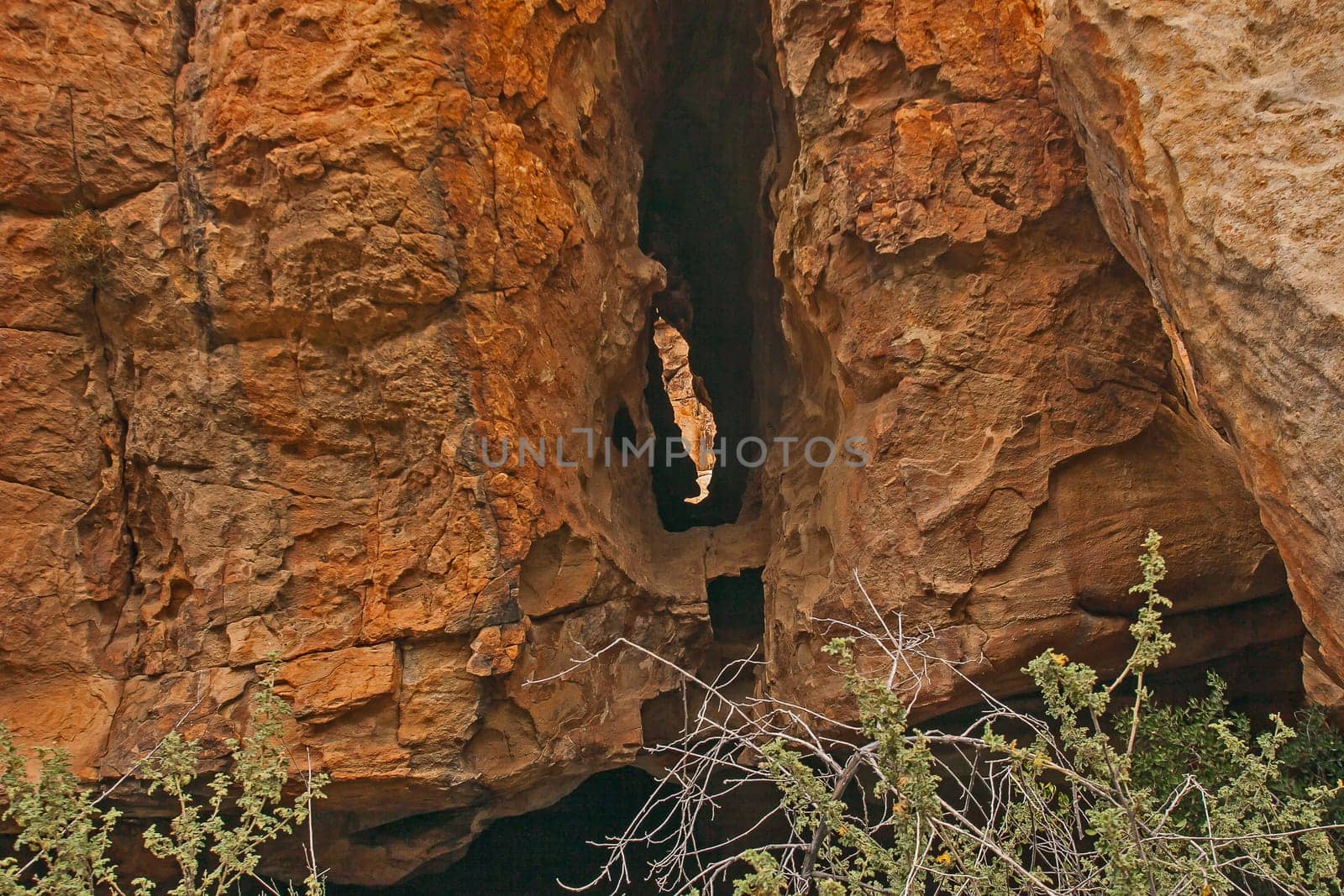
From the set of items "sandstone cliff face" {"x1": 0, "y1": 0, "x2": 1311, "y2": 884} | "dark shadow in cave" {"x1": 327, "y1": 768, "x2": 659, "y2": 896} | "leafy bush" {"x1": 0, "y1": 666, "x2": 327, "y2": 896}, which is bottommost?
"dark shadow in cave" {"x1": 327, "y1": 768, "x2": 659, "y2": 896}

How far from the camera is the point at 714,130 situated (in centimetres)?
564

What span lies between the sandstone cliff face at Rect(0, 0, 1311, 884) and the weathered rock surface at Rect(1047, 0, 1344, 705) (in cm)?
63

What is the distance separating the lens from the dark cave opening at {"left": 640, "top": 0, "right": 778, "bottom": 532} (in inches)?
206

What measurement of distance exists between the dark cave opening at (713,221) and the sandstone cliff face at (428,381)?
165 cm

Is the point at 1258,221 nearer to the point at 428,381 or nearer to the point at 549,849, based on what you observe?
the point at 428,381

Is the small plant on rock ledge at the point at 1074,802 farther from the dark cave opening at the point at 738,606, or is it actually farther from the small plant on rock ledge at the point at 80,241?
the small plant on rock ledge at the point at 80,241

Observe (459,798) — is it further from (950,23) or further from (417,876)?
(950,23)

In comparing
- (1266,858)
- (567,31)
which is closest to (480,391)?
(567,31)

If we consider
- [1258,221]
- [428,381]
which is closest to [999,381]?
[1258,221]

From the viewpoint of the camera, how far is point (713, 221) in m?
5.89

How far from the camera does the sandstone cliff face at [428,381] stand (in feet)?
10.5

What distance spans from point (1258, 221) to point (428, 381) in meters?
2.61

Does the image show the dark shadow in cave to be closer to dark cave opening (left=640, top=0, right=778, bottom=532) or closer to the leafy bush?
dark cave opening (left=640, top=0, right=778, bottom=532)

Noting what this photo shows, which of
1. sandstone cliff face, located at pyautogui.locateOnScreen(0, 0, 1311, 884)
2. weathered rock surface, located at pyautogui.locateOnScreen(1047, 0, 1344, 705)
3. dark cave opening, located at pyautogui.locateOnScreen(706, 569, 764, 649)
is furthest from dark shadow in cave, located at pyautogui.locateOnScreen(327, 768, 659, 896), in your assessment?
weathered rock surface, located at pyautogui.locateOnScreen(1047, 0, 1344, 705)
